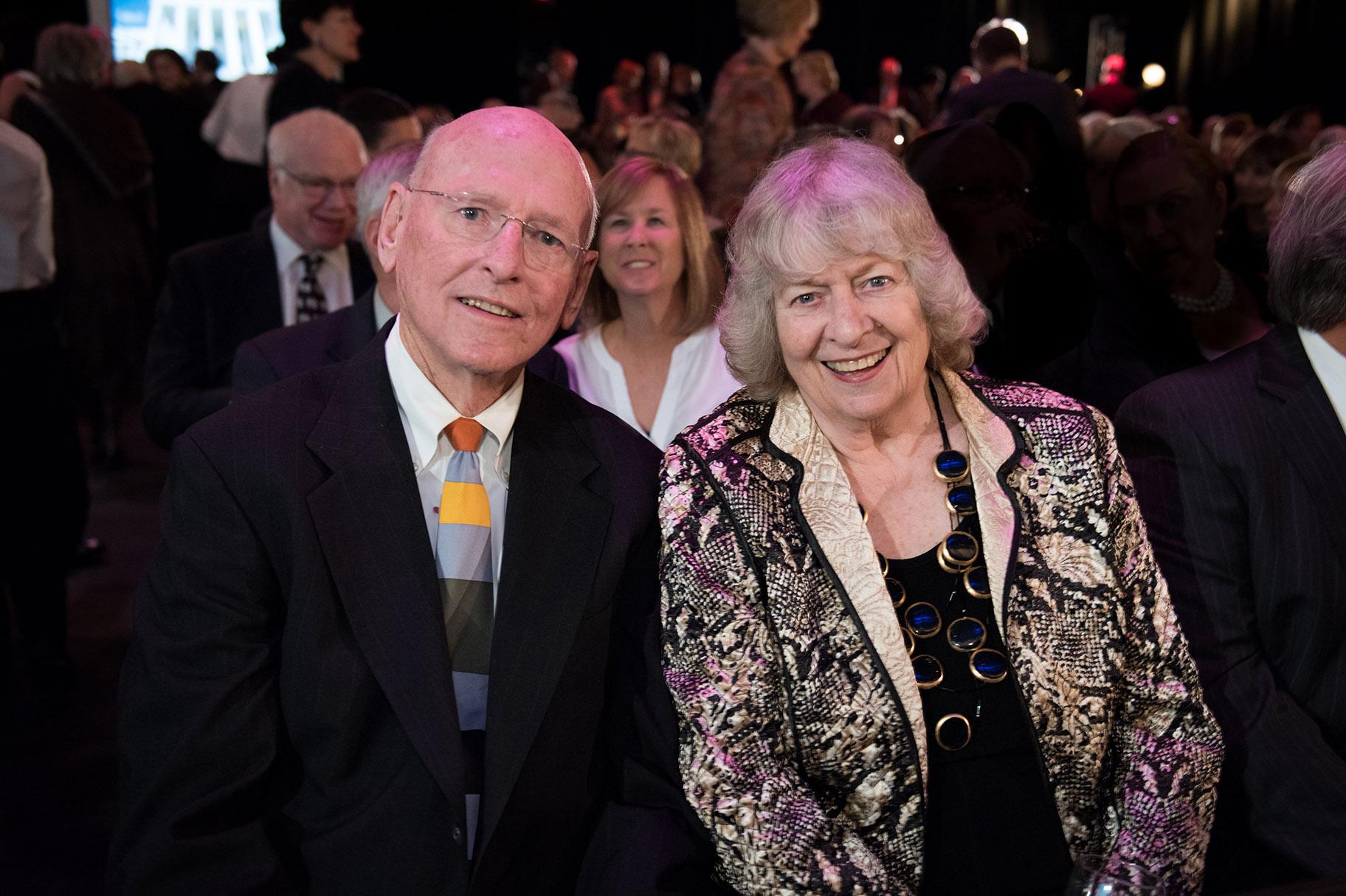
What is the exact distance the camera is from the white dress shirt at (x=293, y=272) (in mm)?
3646

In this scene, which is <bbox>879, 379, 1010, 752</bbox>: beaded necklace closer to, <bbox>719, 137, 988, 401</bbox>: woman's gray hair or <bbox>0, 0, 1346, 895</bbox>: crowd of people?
<bbox>0, 0, 1346, 895</bbox>: crowd of people

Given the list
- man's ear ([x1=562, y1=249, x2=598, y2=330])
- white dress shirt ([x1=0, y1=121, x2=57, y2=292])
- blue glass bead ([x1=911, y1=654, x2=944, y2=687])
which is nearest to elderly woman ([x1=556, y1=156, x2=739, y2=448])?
man's ear ([x1=562, y1=249, x2=598, y2=330])

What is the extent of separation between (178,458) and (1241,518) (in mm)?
1670

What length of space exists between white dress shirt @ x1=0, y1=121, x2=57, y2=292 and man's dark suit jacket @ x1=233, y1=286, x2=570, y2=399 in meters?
1.44

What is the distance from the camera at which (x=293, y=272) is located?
3676 mm

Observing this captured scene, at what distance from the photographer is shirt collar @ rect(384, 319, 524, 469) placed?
1.83m

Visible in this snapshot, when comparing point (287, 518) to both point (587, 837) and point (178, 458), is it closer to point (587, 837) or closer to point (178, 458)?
point (178, 458)

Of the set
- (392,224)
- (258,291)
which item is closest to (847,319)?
(392,224)

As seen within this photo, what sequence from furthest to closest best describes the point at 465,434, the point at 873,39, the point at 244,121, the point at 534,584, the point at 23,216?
the point at 873,39 → the point at 244,121 → the point at 23,216 → the point at 465,434 → the point at 534,584

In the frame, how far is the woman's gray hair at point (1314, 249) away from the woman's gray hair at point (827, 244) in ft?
1.74

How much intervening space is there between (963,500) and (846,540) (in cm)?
22

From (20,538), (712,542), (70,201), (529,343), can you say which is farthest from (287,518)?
(70,201)

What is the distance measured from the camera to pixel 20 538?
3.86 metres

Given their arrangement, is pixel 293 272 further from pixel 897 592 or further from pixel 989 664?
pixel 989 664
